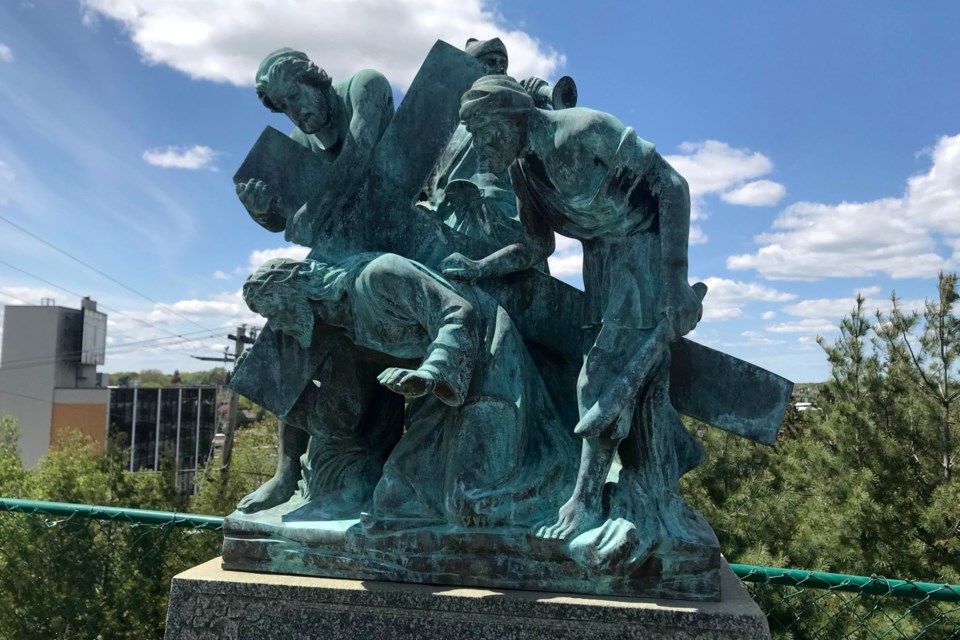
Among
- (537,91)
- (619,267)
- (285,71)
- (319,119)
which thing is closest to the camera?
(619,267)

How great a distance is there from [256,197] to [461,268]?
0.95 metres

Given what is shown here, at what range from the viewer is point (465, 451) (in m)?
2.34

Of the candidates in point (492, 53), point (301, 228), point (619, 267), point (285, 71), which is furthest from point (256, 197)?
point (619, 267)

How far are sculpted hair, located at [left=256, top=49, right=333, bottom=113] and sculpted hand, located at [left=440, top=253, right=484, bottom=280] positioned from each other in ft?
3.15

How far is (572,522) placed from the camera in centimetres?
215

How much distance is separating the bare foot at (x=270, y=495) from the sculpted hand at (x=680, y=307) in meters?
1.56

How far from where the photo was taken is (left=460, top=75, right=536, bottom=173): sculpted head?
238 centimetres

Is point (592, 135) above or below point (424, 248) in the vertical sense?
above

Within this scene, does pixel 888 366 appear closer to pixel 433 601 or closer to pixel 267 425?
pixel 433 601

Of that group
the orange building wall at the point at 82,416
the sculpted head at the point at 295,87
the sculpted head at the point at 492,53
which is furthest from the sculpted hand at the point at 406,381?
the orange building wall at the point at 82,416

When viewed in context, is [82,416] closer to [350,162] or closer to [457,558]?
[350,162]

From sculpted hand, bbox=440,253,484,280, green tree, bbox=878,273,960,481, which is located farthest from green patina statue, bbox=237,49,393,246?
green tree, bbox=878,273,960,481

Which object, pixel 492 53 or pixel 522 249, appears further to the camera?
pixel 492 53

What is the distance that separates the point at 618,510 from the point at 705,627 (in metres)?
0.41
